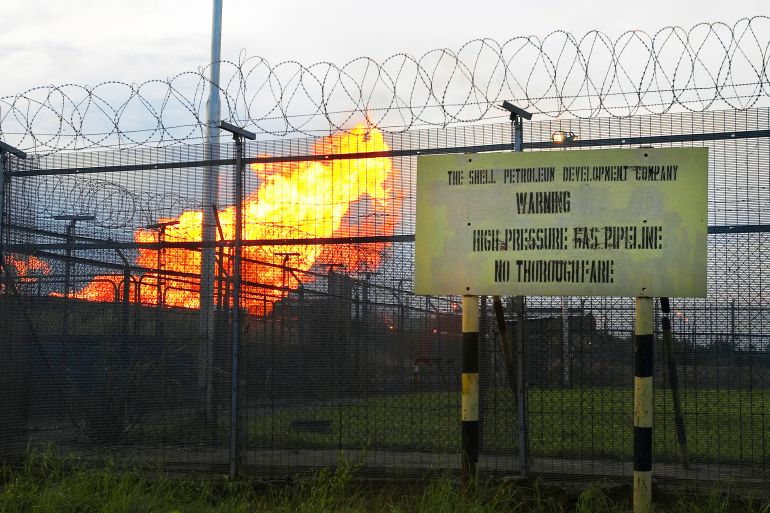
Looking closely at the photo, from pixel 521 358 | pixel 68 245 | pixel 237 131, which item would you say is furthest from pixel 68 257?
pixel 521 358

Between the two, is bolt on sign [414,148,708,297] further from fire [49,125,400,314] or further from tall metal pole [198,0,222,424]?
tall metal pole [198,0,222,424]

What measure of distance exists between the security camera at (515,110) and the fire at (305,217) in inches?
47.6

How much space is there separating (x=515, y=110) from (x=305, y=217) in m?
2.21

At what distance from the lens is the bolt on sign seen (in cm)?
609

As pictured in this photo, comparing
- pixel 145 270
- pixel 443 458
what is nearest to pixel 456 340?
pixel 443 458

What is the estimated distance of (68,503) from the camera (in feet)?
22.8

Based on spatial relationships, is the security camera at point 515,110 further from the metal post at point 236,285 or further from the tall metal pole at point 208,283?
the tall metal pole at point 208,283

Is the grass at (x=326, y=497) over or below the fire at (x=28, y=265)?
below

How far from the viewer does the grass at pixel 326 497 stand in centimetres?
676

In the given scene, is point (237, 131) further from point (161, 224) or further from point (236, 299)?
point (236, 299)

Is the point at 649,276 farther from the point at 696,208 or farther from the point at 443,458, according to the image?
the point at 443,458

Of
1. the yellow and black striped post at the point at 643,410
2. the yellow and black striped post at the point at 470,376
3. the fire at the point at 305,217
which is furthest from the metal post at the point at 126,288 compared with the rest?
the yellow and black striped post at the point at 643,410

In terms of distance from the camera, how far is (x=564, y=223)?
20.6 ft

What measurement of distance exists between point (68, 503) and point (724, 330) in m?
5.39
